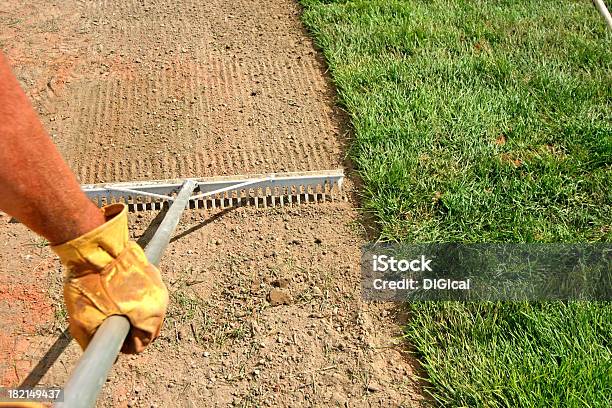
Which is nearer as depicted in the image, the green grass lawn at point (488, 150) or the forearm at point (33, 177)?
the forearm at point (33, 177)

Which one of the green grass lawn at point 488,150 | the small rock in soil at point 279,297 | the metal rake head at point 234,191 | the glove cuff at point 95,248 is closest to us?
the glove cuff at point 95,248

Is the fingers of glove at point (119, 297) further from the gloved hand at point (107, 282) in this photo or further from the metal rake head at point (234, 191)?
the metal rake head at point (234, 191)

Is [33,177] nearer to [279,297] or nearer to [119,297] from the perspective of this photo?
[119,297]

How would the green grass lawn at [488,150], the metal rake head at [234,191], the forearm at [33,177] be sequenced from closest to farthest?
the forearm at [33,177] → the green grass lawn at [488,150] → the metal rake head at [234,191]

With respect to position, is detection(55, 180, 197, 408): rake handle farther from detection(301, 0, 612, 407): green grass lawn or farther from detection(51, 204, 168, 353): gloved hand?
detection(301, 0, 612, 407): green grass lawn

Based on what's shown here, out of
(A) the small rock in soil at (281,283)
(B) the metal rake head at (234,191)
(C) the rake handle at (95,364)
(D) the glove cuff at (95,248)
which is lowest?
(A) the small rock in soil at (281,283)

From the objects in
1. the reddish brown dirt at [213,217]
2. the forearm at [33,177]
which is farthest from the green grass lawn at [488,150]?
the forearm at [33,177]

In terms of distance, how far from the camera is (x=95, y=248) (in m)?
1.71

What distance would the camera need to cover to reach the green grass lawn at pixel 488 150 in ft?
8.33

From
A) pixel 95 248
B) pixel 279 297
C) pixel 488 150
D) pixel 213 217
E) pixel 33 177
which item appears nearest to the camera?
pixel 33 177

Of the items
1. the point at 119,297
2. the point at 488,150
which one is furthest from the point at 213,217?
the point at 488,150

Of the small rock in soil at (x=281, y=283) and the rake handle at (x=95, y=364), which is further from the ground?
the rake handle at (x=95, y=364)

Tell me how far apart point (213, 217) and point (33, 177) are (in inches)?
76.1

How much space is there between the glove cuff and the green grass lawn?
1.56 m
